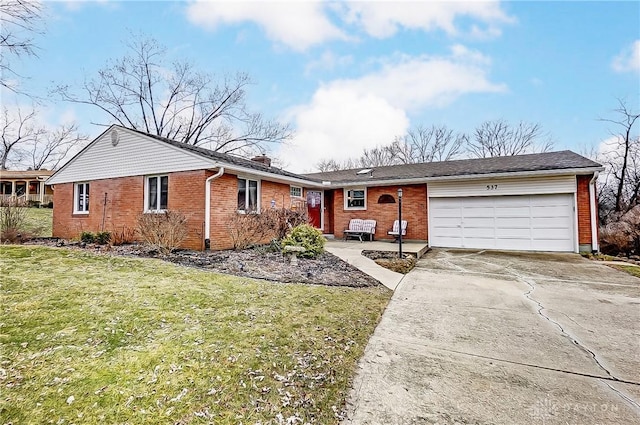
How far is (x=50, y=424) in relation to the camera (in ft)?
5.61

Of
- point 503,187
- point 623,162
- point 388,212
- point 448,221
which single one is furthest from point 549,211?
point 623,162

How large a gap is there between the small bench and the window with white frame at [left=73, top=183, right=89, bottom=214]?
11.0 metres

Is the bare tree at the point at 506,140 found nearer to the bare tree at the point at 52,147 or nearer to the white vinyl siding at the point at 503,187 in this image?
the white vinyl siding at the point at 503,187

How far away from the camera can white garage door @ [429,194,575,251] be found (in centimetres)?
1039

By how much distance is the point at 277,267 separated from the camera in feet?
22.2

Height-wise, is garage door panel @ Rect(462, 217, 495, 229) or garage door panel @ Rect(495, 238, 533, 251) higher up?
garage door panel @ Rect(462, 217, 495, 229)

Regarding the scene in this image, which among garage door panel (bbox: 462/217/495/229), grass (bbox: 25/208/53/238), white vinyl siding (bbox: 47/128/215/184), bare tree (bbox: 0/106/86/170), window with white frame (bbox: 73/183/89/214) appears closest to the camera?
white vinyl siding (bbox: 47/128/215/184)

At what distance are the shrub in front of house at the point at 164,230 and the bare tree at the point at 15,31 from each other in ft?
14.5

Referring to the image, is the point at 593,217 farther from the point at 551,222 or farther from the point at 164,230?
the point at 164,230

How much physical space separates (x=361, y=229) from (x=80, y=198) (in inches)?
475

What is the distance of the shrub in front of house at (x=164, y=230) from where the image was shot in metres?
8.16

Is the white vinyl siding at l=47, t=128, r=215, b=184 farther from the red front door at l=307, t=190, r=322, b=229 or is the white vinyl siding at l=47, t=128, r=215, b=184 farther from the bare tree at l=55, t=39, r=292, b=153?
the bare tree at l=55, t=39, r=292, b=153

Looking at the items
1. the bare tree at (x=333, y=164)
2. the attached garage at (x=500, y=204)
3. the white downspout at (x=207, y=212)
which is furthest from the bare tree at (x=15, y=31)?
the bare tree at (x=333, y=164)

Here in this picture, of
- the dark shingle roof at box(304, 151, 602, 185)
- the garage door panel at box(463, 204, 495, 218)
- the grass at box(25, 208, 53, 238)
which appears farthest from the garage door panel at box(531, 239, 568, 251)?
the grass at box(25, 208, 53, 238)
